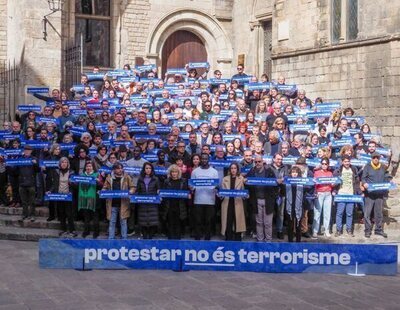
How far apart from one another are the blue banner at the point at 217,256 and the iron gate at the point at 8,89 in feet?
37.2

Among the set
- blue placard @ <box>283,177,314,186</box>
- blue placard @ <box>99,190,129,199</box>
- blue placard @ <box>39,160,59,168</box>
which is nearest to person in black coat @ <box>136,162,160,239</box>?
blue placard @ <box>99,190,129,199</box>

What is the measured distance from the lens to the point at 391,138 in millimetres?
17953

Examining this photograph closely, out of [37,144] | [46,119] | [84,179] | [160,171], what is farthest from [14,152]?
[160,171]

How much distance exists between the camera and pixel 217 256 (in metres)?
10.5

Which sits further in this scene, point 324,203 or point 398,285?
point 324,203

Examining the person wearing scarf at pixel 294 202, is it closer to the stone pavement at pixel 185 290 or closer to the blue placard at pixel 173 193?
the blue placard at pixel 173 193

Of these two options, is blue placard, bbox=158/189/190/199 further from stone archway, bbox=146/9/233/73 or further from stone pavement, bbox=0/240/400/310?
stone archway, bbox=146/9/233/73

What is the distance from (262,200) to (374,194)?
2.51 metres

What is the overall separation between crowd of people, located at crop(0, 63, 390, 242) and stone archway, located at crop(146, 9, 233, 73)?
26.7 feet

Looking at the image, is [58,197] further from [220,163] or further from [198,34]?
[198,34]

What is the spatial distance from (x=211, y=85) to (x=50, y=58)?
5.05 m

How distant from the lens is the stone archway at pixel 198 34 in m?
23.9

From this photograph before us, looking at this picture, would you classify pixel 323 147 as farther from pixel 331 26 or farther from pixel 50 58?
pixel 50 58

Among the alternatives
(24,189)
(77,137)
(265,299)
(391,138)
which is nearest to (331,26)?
(391,138)
